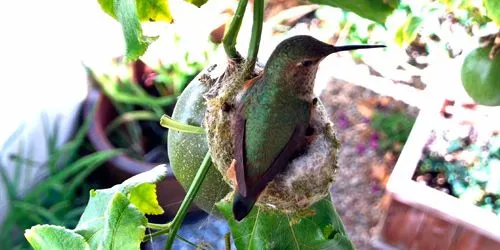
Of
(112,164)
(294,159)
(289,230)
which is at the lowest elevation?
(112,164)

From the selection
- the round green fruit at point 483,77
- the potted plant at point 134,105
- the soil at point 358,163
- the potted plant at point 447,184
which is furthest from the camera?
the soil at point 358,163

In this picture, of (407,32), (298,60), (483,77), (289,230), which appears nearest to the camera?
(298,60)

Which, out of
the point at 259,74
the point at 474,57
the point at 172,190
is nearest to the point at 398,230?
the point at 172,190

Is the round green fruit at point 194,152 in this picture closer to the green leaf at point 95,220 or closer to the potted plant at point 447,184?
the green leaf at point 95,220

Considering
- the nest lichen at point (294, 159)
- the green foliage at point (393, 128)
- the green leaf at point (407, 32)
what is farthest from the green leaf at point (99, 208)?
the green foliage at point (393, 128)

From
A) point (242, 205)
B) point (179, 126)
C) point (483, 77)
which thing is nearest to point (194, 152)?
point (179, 126)

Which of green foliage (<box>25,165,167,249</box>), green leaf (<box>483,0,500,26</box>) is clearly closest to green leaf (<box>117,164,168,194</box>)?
green foliage (<box>25,165,167,249</box>)

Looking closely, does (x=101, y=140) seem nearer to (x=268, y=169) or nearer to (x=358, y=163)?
(x=358, y=163)

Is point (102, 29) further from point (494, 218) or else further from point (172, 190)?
point (494, 218)
